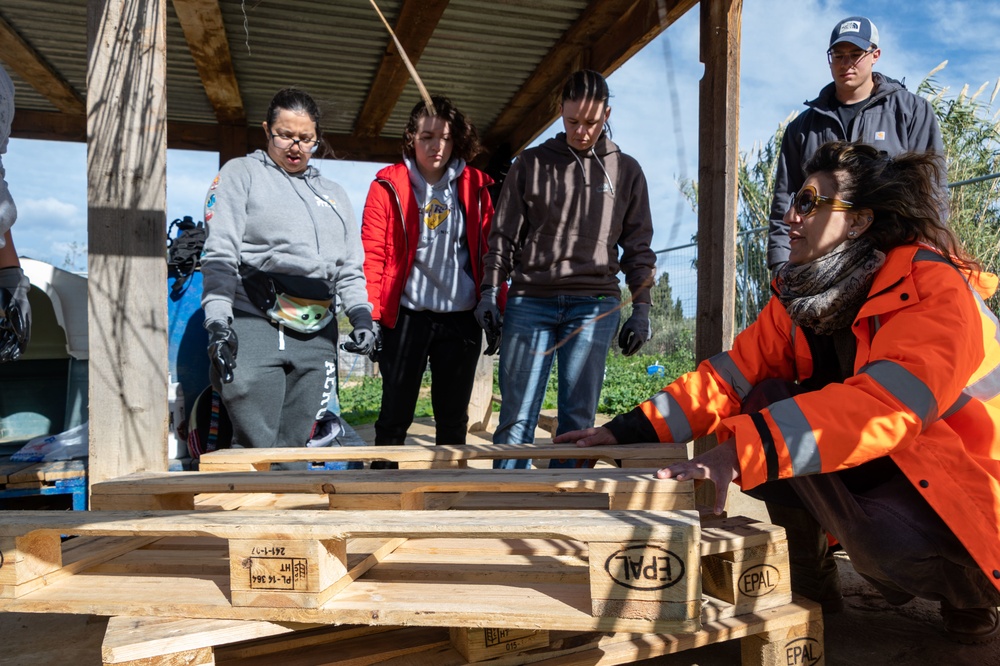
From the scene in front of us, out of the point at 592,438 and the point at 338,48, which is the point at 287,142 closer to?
the point at 592,438

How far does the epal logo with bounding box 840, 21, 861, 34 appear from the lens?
10.1 ft

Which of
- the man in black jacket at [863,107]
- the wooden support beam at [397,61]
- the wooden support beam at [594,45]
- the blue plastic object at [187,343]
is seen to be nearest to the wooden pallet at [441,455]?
the man in black jacket at [863,107]

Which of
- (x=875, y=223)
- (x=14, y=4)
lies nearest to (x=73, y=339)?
(x=14, y=4)

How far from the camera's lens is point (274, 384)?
9.76 ft

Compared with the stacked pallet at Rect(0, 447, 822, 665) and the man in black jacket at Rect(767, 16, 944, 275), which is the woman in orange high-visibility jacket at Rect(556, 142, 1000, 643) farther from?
the man in black jacket at Rect(767, 16, 944, 275)

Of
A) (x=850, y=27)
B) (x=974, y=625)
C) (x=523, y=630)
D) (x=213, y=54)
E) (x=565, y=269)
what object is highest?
(x=213, y=54)

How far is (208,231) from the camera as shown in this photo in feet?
9.46

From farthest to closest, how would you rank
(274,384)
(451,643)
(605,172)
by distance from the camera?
(605,172), (274,384), (451,643)

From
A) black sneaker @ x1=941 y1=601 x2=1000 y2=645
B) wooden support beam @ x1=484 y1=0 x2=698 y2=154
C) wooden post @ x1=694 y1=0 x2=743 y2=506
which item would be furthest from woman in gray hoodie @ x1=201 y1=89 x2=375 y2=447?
black sneaker @ x1=941 y1=601 x2=1000 y2=645

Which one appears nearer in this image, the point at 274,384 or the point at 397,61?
the point at 274,384

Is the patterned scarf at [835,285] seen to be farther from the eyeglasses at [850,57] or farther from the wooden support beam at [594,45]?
the wooden support beam at [594,45]

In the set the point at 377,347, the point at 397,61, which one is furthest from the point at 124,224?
the point at 397,61

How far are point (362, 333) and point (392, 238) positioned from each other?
558mm

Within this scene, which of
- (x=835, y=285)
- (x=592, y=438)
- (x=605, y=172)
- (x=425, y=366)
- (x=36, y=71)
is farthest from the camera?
(x=36, y=71)
